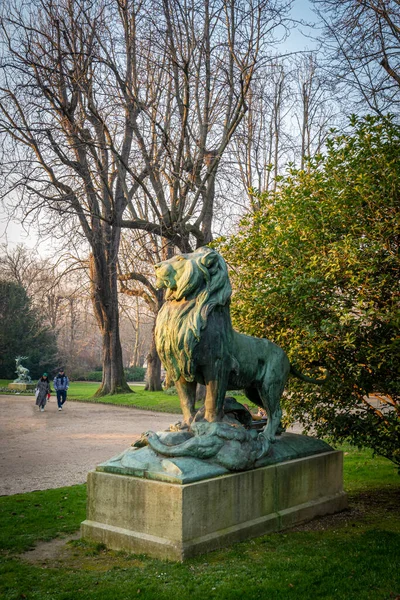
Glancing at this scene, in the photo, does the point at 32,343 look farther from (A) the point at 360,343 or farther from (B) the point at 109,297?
(A) the point at 360,343

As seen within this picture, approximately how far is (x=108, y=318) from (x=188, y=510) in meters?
22.3

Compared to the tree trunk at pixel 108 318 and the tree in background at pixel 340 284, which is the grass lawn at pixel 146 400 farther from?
the tree in background at pixel 340 284

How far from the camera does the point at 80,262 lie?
26.8 m

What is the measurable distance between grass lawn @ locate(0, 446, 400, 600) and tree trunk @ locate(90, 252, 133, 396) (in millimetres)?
19384

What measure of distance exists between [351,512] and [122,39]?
10.8 metres

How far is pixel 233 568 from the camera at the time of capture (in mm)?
4836

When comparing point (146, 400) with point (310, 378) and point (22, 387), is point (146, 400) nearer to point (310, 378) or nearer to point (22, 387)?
point (22, 387)

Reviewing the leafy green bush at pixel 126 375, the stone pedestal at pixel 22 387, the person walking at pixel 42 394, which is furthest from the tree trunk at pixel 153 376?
the leafy green bush at pixel 126 375

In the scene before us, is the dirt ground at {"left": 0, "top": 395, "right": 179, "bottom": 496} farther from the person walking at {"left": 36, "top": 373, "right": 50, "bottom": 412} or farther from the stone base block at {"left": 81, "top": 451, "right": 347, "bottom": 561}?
the stone base block at {"left": 81, "top": 451, "right": 347, "bottom": 561}

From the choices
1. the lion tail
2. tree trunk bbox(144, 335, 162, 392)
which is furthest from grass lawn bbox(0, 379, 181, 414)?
the lion tail

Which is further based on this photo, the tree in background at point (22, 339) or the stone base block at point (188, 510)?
the tree in background at point (22, 339)

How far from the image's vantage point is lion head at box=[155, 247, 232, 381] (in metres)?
5.69

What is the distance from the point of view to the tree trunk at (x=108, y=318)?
84.2ft

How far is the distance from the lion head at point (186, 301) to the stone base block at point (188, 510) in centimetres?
117
